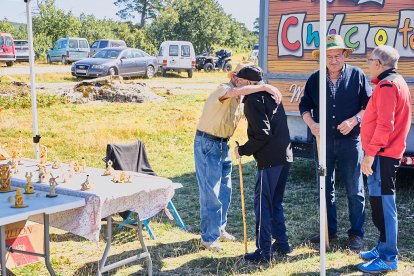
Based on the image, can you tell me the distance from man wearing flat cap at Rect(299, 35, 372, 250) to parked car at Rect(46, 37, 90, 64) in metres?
24.3

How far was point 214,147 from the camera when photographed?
4715 millimetres

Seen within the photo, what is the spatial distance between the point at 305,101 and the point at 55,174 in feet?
7.27

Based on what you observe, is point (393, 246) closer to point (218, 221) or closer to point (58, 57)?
point (218, 221)

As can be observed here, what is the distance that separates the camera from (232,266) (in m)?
4.50

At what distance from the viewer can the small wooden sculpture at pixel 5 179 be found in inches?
154

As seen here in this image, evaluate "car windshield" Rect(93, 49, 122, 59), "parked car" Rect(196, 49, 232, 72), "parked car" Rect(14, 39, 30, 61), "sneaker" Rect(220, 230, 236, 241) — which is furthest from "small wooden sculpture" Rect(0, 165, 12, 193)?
"parked car" Rect(14, 39, 30, 61)

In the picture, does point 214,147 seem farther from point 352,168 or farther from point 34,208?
point 34,208

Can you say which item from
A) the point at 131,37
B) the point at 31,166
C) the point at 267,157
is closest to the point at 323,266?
the point at 267,157

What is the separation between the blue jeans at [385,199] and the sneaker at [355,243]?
1.79 feet

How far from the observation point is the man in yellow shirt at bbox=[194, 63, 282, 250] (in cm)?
459

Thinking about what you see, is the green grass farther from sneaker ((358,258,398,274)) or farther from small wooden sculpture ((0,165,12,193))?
small wooden sculpture ((0,165,12,193))

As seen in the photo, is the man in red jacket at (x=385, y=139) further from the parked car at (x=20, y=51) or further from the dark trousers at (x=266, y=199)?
the parked car at (x=20, y=51)

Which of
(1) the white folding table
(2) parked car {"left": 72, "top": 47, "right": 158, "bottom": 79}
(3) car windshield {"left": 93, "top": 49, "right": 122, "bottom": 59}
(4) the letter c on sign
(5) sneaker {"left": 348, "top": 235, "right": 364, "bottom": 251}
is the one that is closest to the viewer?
(1) the white folding table

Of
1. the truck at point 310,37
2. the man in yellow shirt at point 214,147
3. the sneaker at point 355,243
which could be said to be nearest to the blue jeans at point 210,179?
the man in yellow shirt at point 214,147
